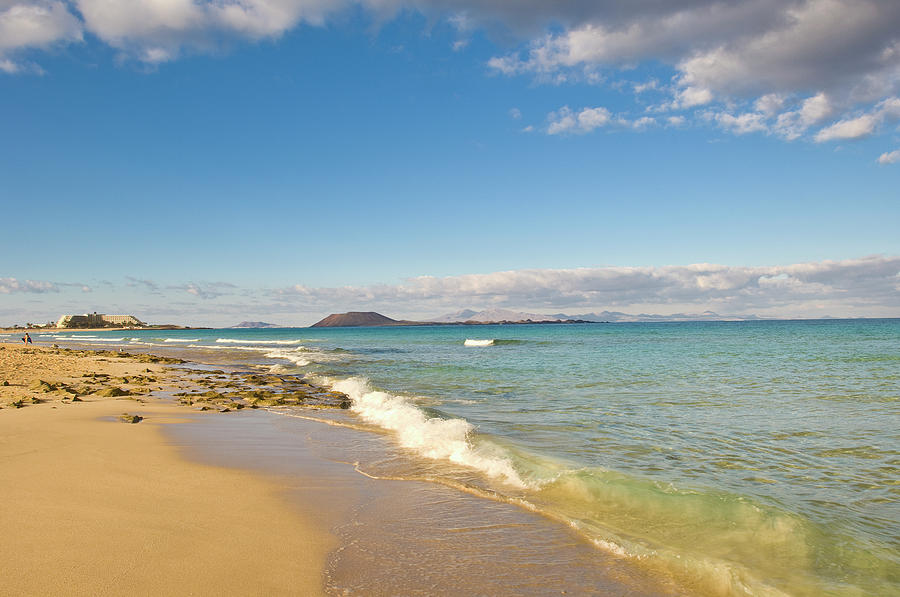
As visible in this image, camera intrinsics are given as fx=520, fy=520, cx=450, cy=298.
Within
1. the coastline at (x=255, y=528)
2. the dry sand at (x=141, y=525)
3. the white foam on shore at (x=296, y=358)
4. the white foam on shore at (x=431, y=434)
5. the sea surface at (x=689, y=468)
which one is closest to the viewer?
the dry sand at (x=141, y=525)

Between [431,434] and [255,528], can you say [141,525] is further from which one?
[431,434]

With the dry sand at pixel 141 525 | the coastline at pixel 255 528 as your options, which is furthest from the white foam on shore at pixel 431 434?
the dry sand at pixel 141 525

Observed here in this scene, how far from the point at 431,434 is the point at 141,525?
554 centimetres

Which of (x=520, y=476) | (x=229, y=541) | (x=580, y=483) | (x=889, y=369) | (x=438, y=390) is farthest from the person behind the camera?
(x=889, y=369)

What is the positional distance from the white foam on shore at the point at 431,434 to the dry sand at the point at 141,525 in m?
2.93

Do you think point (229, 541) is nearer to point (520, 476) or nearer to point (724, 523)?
point (520, 476)

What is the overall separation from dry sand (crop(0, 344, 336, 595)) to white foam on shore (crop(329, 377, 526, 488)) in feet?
9.60

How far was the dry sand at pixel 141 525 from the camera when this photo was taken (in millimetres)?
4031

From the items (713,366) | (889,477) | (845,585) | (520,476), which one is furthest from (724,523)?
(713,366)

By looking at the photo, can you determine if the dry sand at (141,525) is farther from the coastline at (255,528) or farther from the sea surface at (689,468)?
the sea surface at (689,468)

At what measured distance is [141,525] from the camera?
514 cm

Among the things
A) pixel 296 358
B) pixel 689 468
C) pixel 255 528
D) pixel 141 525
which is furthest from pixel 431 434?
pixel 296 358

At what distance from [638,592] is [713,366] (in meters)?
22.7

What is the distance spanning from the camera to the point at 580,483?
6.92m
